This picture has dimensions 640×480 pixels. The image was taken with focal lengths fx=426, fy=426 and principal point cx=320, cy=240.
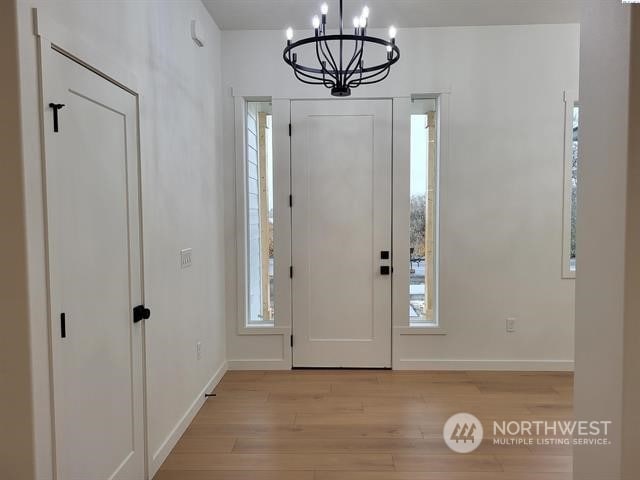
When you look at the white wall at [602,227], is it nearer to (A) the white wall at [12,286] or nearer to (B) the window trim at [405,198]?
(A) the white wall at [12,286]

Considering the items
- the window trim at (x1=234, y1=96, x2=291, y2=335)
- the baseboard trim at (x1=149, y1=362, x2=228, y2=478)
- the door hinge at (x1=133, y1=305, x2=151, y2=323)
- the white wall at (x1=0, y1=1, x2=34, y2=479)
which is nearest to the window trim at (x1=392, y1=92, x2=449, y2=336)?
the window trim at (x1=234, y1=96, x2=291, y2=335)

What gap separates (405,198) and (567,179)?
140cm

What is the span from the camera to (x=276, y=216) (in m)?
3.81

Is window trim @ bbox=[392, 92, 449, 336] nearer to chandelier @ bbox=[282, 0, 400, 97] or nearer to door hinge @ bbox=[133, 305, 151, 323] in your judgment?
chandelier @ bbox=[282, 0, 400, 97]

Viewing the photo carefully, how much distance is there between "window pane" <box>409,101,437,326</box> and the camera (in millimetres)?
3873

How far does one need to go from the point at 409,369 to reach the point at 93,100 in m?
3.22

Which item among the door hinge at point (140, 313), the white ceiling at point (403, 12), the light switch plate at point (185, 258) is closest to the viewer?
the door hinge at point (140, 313)

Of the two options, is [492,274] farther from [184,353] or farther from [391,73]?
[184,353]

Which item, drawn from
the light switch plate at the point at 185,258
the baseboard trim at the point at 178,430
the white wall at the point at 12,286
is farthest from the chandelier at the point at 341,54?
the baseboard trim at the point at 178,430

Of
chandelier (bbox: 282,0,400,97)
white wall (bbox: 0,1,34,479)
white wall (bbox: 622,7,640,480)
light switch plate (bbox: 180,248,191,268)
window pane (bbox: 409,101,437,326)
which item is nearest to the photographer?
white wall (bbox: 622,7,640,480)

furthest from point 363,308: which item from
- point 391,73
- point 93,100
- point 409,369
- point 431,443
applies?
point 93,100

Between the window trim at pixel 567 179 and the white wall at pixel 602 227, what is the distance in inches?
104

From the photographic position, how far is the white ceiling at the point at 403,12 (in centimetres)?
324

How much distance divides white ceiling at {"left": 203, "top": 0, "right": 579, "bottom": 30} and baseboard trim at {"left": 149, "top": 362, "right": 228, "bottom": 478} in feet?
9.57
